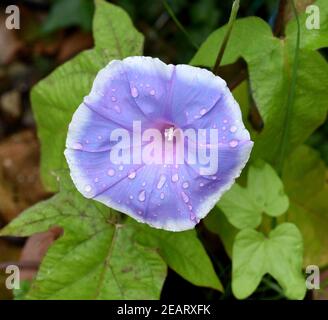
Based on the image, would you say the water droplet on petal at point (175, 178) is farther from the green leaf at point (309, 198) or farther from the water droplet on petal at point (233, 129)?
the green leaf at point (309, 198)

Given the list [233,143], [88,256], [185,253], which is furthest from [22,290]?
[233,143]

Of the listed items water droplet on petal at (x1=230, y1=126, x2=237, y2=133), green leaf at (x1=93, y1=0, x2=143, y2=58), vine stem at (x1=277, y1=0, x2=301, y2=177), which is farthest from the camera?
green leaf at (x1=93, y1=0, x2=143, y2=58)

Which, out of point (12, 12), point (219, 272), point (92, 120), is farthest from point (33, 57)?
point (92, 120)

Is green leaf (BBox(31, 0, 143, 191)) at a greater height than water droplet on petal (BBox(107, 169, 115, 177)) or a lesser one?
greater

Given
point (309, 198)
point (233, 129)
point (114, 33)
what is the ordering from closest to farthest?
point (233, 129), point (114, 33), point (309, 198)

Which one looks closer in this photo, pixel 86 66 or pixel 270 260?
pixel 270 260

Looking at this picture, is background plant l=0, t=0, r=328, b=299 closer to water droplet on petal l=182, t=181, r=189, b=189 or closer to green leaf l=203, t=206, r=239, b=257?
green leaf l=203, t=206, r=239, b=257

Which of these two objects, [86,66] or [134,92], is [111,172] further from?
[86,66]

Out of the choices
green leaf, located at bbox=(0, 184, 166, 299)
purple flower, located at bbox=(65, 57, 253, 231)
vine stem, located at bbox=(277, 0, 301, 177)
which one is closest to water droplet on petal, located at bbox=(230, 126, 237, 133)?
purple flower, located at bbox=(65, 57, 253, 231)
